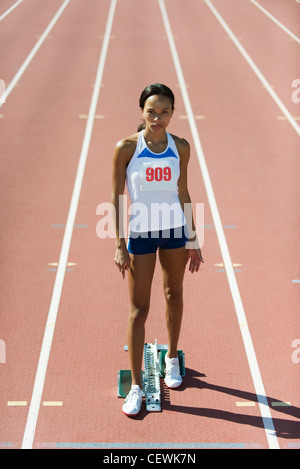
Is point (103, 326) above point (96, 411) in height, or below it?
above

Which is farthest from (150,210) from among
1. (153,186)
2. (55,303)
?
(55,303)

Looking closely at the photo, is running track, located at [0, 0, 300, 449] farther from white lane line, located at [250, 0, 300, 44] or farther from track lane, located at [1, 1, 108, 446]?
white lane line, located at [250, 0, 300, 44]

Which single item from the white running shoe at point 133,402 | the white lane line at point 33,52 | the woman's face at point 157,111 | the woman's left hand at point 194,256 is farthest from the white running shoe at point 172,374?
the white lane line at point 33,52

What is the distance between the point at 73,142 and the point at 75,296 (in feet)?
14.2

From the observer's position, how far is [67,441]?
4152 mm

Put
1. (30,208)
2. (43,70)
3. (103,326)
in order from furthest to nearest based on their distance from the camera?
(43,70) < (30,208) < (103,326)

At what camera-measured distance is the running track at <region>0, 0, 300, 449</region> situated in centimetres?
442

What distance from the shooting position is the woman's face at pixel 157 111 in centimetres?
403

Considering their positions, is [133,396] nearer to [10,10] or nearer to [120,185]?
[120,185]

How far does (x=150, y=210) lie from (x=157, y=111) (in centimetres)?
61

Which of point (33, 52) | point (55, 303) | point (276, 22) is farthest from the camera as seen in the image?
point (276, 22)

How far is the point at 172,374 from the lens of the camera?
4.71m

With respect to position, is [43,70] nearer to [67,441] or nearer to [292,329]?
[292,329]

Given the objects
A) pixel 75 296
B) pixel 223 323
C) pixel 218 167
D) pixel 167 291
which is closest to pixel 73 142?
pixel 218 167
